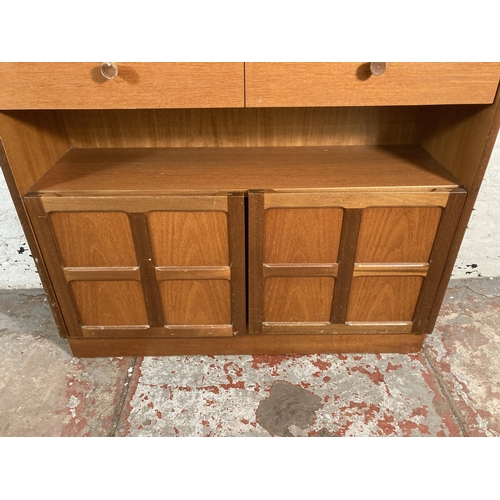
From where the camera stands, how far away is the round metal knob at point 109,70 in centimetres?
93

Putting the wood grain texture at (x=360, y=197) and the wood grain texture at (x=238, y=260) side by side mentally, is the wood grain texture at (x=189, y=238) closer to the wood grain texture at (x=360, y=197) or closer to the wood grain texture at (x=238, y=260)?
the wood grain texture at (x=238, y=260)

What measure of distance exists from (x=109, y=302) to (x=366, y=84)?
38.4 inches

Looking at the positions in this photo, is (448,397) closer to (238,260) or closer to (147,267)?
(238,260)

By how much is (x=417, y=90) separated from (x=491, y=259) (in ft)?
3.62

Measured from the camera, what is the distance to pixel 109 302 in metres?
1.30

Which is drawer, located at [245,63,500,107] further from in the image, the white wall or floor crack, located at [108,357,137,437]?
floor crack, located at [108,357,137,437]

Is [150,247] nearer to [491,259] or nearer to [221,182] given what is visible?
[221,182]

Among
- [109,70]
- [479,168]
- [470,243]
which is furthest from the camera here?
[470,243]

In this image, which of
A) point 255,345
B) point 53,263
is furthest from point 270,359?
point 53,263

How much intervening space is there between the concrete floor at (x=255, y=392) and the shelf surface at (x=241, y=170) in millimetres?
640

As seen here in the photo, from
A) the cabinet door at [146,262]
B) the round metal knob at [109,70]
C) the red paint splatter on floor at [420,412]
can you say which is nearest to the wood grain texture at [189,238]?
the cabinet door at [146,262]

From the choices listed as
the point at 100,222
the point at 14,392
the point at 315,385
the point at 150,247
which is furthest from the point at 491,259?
the point at 14,392

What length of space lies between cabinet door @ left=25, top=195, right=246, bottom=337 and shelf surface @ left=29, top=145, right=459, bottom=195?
5 cm

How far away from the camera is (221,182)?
1.14 m
